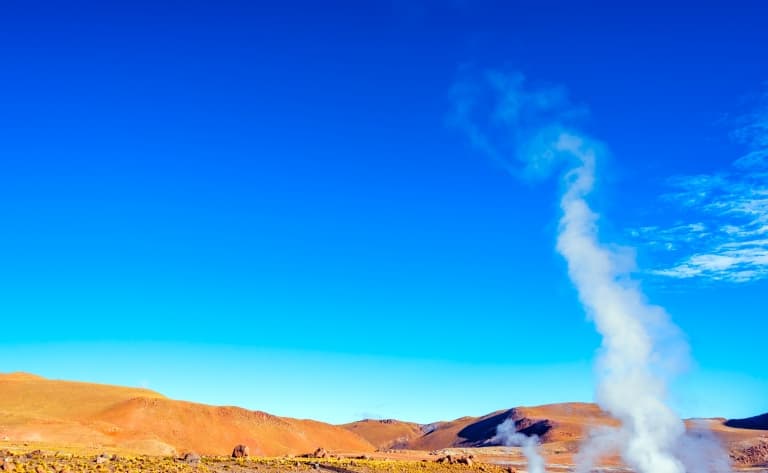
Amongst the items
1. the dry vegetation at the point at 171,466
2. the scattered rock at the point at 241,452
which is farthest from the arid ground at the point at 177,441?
the scattered rock at the point at 241,452

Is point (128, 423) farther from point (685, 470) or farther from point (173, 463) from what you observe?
point (685, 470)

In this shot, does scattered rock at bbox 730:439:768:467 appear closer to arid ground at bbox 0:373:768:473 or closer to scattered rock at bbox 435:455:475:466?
arid ground at bbox 0:373:768:473

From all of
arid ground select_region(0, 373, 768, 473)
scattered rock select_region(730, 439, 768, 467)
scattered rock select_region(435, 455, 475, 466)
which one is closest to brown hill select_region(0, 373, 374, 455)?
arid ground select_region(0, 373, 768, 473)

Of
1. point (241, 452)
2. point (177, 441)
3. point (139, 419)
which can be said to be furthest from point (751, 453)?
point (139, 419)

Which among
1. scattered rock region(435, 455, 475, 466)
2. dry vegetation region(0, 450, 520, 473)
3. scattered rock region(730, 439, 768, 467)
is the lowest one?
dry vegetation region(0, 450, 520, 473)

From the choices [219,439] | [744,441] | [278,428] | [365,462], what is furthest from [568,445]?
Result: [365,462]

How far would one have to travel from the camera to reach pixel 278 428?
136750 millimetres

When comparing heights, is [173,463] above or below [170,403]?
below

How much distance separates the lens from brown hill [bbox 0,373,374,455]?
8656 cm

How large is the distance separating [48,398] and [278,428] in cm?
4584

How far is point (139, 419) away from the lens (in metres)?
109

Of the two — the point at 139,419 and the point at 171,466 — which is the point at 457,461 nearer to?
the point at 171,466

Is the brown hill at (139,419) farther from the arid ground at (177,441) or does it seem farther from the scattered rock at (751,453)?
the scattered rock at (751,453)

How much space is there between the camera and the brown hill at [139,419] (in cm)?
8656
